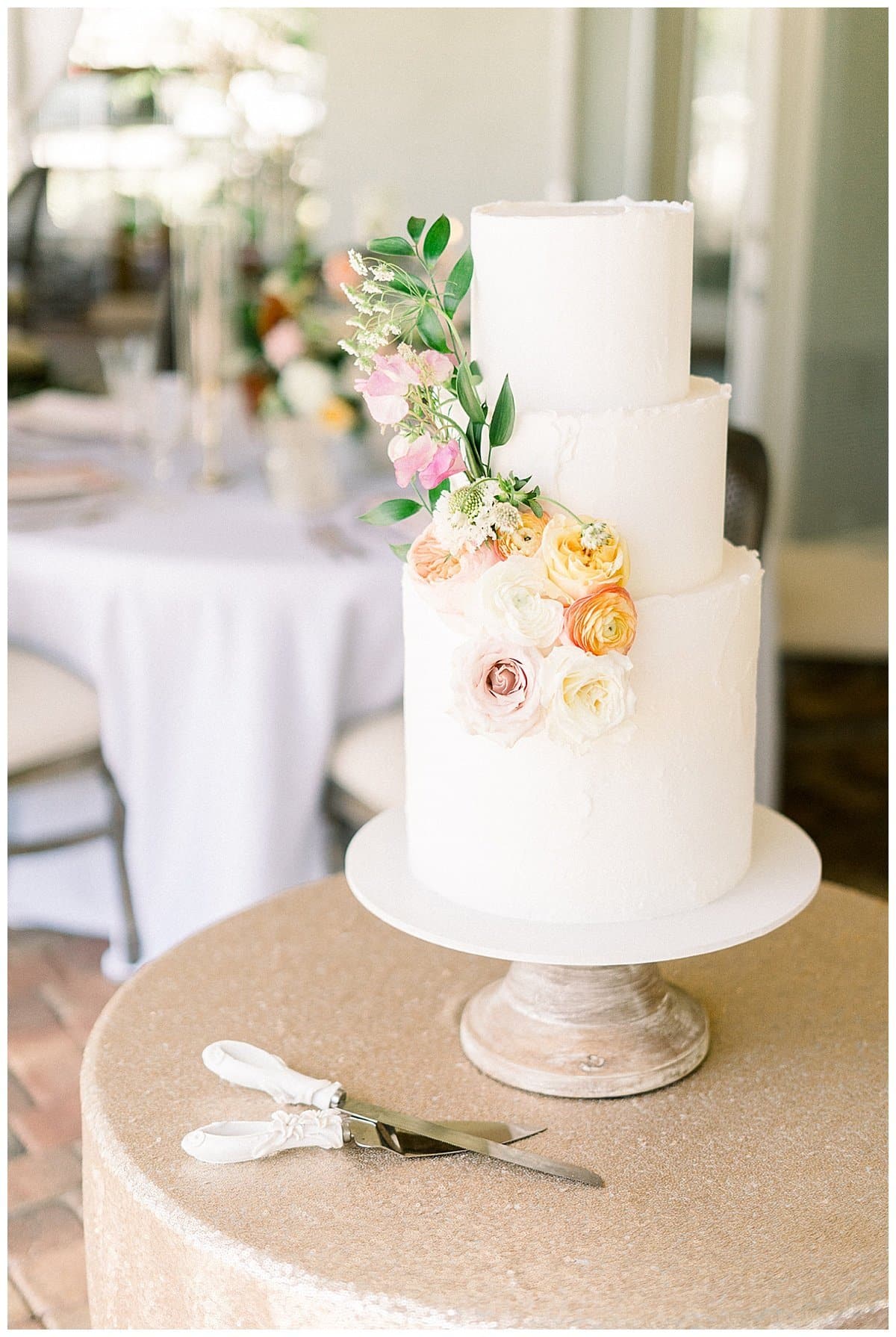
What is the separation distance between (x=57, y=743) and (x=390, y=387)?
1723 millimetres

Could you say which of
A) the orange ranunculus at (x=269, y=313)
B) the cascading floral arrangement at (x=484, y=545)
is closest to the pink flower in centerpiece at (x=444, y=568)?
the cascading floral arrangement at (x=484, y=545)

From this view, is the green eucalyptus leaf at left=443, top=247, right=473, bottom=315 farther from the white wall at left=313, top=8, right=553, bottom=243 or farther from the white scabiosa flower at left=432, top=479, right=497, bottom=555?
the white wall at left=313, top=8, right=553, bottom=243

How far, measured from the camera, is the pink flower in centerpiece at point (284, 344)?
270cm

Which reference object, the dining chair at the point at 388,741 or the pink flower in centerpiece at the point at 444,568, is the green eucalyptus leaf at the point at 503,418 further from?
the dining chair at the point at 388,741

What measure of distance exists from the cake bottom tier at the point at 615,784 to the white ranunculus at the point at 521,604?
8 centimetres

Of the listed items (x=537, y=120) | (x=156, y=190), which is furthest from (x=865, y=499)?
(x=156, y=190)

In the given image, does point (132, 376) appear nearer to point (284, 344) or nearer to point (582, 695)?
point (284, 344)

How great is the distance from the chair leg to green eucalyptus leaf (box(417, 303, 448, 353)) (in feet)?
5.67

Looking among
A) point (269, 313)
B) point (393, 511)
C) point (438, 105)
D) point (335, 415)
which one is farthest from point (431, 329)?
point (438, 105)

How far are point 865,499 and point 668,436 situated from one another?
4515mm

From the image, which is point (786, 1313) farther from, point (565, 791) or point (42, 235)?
point (42, 235)

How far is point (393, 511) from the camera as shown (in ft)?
3.66

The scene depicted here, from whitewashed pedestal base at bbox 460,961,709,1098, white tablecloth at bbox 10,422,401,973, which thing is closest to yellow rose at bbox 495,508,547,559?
whitewashed pedestal base at bbox 460,961,709,1098

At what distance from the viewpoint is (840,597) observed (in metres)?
3.37
